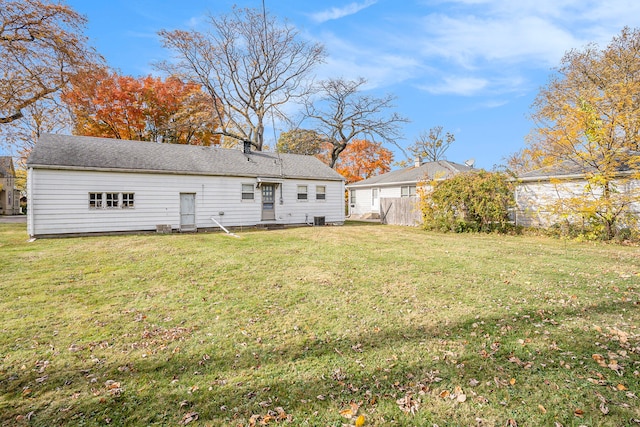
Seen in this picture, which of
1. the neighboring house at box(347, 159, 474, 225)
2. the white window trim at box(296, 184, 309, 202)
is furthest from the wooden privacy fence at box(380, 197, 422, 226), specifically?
the white window trim at box(296, 184, 309, 202)

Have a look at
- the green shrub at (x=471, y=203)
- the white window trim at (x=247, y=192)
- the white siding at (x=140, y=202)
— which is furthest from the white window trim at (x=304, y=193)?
the green shrub at (x=471, y=203)

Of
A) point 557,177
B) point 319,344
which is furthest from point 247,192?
point 557,177

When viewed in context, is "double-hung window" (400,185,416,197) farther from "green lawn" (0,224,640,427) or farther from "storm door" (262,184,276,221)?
"green lawn" (0,224,640,427)

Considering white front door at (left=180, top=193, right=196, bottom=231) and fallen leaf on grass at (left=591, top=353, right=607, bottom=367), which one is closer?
fallen leaf on grass at (left=591, top=353, right=607, bottom=367)

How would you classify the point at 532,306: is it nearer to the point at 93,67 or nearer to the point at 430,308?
the point at 430,308

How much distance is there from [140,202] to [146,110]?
17.5 meters

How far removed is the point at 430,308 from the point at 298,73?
89.7 feet

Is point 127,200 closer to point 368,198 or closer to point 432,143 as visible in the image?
point 368,198

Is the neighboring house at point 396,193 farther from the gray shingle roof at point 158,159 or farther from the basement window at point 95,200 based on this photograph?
the basement window at point 95,200

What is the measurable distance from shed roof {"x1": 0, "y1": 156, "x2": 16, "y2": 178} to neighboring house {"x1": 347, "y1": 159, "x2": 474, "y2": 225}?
40786 mm

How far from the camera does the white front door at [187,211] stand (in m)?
15.6

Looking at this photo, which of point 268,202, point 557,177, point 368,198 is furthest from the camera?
point 368,198

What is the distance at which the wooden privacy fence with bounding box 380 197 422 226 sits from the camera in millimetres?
19297

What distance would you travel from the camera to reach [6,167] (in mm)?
39750
